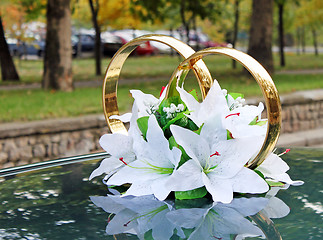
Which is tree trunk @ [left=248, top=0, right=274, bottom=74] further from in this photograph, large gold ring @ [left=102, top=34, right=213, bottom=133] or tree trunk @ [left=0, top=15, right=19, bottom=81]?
large gold ring @ [left=102, top=34, right=213, bottom=133]

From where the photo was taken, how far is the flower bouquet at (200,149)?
1.72 meters

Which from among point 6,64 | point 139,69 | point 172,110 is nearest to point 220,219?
point 172,110

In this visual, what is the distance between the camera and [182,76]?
2.12m

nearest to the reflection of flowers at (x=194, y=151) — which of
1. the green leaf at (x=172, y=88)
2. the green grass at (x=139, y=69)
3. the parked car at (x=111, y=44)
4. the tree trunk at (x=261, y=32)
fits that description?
the green leaf at (x=172, y=88)

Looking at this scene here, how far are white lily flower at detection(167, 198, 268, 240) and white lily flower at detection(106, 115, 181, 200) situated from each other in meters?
0.15

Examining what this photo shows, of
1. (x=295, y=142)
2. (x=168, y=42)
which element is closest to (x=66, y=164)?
(x=168, y=42)

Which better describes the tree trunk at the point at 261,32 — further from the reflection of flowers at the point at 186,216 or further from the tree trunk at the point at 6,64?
the reflection of flowers at the point at 186,216

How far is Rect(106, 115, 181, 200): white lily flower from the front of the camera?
1.76 m

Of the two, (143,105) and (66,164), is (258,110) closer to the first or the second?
(143,105)

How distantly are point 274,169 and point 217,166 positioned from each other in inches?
10.5

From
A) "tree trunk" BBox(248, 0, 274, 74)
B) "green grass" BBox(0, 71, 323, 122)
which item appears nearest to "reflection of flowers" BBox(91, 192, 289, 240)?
"green grass" BBox(0, 71, 323, 122)

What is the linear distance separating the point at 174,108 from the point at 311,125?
26.5 ft

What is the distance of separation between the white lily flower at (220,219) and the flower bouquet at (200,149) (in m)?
0.03

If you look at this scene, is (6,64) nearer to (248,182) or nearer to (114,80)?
(114,80)
